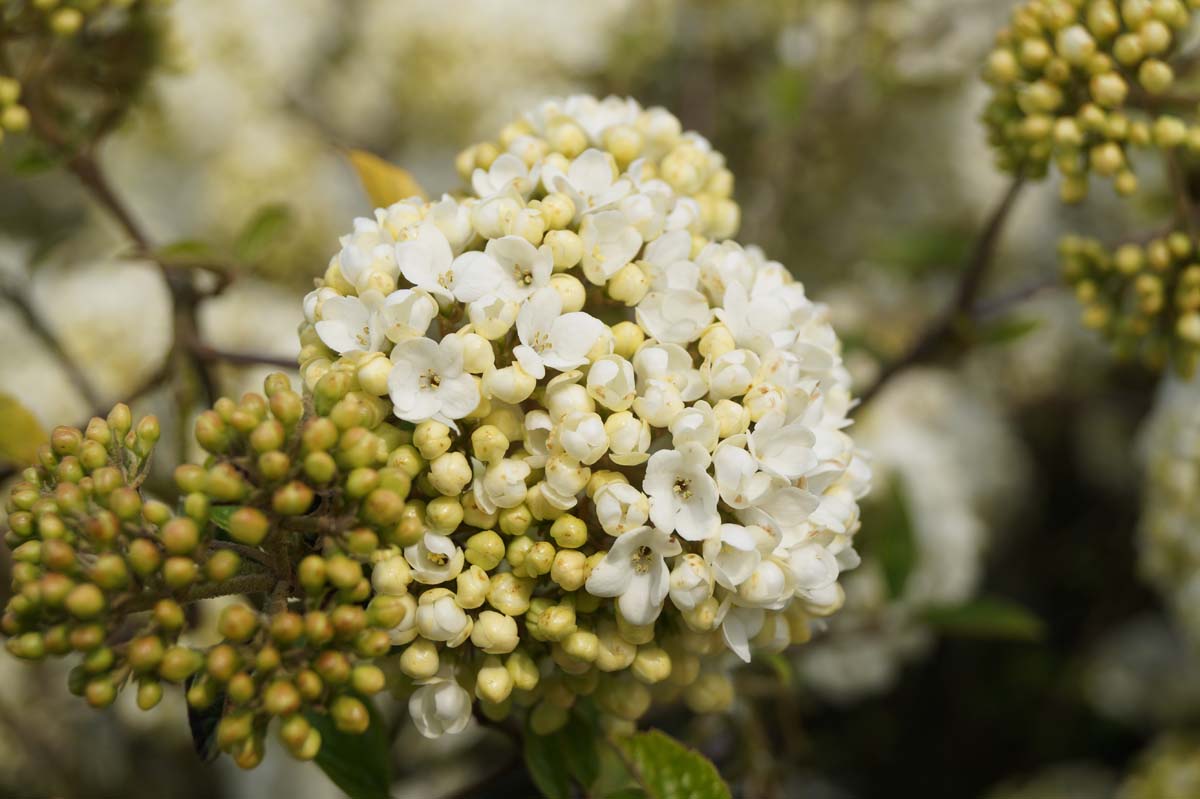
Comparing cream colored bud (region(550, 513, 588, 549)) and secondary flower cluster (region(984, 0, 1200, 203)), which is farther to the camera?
secondary flower cluster (region(984, 0, 1200, 203))

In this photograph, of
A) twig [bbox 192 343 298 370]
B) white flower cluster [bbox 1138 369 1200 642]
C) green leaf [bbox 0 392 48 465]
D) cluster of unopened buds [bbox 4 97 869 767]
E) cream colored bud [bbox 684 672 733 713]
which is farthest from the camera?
white flower cluster [bbox 1138 369 1200 642]

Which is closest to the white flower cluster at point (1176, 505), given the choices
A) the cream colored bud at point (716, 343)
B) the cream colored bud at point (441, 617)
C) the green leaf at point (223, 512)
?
the cream colored bud at point (716, 343)

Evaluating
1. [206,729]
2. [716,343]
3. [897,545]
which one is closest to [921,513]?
[897,545]

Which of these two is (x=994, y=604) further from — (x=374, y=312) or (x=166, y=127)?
(x=166, y=127)

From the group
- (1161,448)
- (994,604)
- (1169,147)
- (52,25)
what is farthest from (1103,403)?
(52,25)

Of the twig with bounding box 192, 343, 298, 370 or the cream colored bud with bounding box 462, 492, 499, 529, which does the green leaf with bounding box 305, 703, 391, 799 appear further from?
the twig with bounding box 192, 343, 298, 370

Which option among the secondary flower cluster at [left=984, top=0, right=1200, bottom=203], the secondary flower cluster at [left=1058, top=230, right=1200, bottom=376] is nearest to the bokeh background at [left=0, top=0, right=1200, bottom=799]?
the secondary flower cluster at [left=1058, top=230, right=1200, bottom=376]
